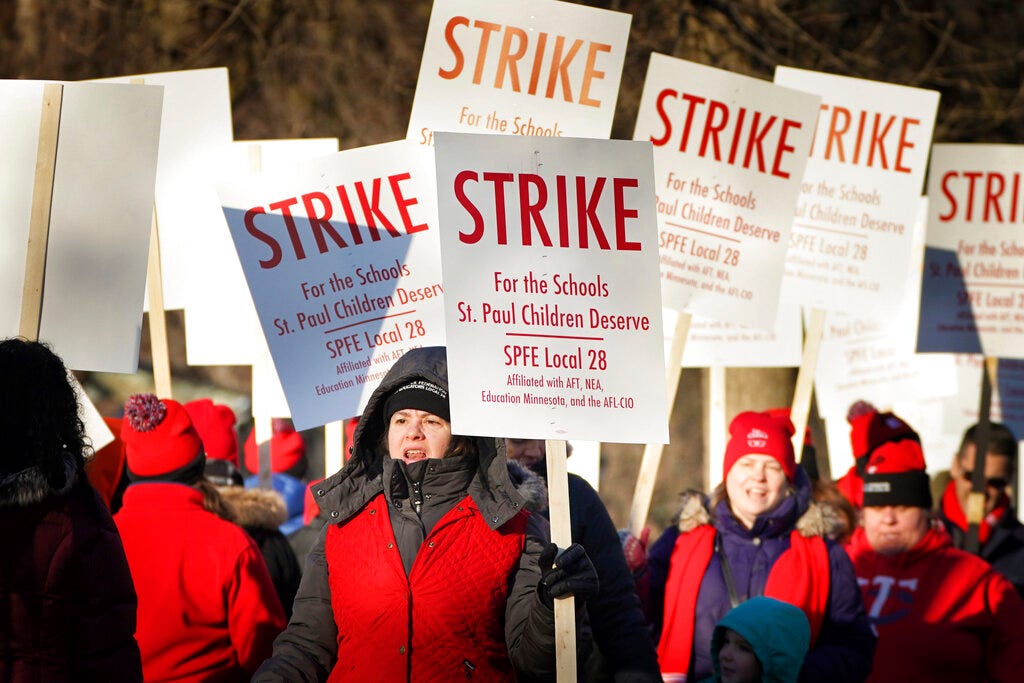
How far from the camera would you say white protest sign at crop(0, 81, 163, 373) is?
5.02m

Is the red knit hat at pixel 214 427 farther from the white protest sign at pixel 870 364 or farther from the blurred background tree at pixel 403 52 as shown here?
the blurred background tree at pixel 403 52

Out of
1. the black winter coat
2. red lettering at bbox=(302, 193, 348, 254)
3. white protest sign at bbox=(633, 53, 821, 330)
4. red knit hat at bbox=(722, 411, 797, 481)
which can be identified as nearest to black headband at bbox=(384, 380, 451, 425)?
the black winter coat

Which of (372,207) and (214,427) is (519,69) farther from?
(214,427)

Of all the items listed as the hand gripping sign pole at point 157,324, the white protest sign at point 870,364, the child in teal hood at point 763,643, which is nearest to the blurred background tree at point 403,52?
the white protest sign at point 870,364

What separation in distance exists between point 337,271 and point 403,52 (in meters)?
8.86

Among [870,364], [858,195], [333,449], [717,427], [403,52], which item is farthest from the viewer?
[403,52]

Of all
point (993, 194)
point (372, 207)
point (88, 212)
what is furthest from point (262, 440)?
point (993, 194)

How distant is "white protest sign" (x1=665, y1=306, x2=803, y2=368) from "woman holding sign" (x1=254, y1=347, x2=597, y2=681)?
3739 millimetres

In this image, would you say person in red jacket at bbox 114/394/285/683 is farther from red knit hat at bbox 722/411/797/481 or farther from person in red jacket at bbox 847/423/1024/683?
person in red jacket at bbox 847/423/1024/683

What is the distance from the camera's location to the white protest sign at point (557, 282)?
4.12 metres

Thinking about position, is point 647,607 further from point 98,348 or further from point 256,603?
point 98,348

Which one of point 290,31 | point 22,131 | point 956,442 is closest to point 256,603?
point 22,131

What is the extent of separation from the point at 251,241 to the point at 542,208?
1.67m

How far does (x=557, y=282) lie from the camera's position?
416cm
